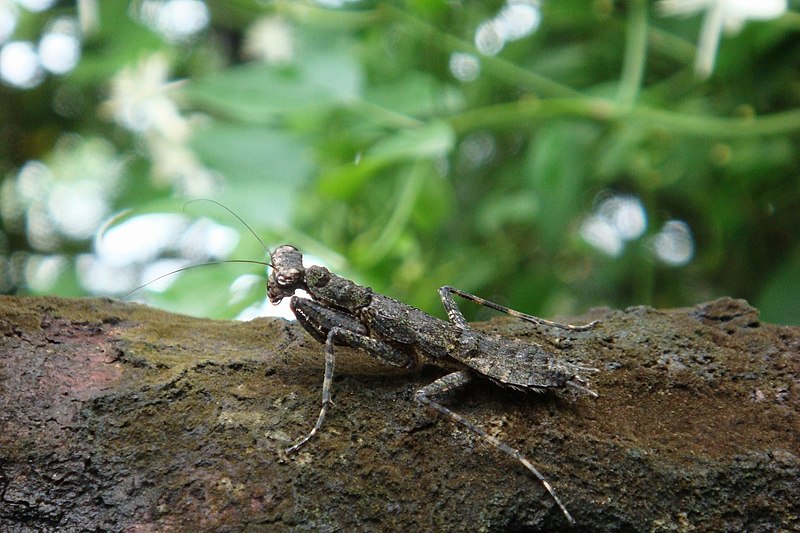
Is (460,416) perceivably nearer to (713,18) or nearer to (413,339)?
(413,339)

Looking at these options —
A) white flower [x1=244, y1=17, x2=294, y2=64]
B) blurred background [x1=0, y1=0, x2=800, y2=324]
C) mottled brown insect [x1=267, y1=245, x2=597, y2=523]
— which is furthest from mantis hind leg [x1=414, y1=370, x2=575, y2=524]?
white flower [x1=244, y1=17, x2=294, y2=64]

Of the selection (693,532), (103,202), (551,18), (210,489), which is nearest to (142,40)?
(103,202)

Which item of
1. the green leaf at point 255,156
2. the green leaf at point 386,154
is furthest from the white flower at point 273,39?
the green leaf at point 386,154

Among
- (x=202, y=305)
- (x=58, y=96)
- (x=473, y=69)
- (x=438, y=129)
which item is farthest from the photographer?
(x=58, y=96)

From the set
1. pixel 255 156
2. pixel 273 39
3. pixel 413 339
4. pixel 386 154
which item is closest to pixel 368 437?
pixel 413 339

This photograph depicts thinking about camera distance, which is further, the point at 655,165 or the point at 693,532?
the point at 655,165

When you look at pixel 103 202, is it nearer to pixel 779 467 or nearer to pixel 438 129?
pixel 438 129
